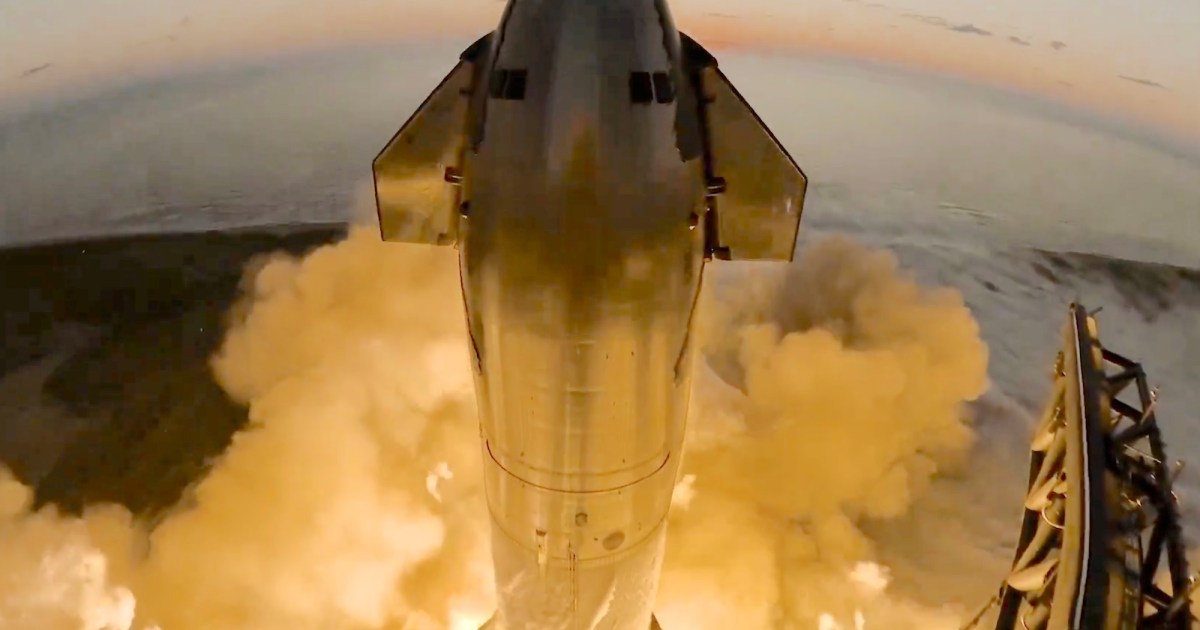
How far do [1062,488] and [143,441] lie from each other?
13952mm

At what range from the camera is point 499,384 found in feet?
18.0

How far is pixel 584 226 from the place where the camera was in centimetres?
466

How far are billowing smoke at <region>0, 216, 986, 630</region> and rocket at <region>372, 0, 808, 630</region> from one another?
6702mm

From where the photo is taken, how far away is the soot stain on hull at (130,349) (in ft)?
45.2

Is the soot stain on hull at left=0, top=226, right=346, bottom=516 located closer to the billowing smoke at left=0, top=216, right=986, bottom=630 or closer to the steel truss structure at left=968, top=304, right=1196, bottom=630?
the billowing smoke at left=0, top=216, right=986, bottom=630

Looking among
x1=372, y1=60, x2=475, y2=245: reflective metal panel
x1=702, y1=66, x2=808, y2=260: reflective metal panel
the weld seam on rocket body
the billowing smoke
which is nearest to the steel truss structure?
the weld seam on rocket body

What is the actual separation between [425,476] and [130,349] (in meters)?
6.04

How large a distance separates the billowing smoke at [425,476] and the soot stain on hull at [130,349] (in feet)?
1.89

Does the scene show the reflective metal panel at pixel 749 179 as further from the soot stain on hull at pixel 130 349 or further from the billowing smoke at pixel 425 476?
the soot stain on hull at pixel 130 349

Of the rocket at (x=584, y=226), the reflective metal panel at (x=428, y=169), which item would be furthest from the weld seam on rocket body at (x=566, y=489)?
the reflective metal panel at (x=428, y=169)

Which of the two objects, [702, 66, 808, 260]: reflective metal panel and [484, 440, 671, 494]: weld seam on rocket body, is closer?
[702, 66, 808, 260]: reflective metal panel

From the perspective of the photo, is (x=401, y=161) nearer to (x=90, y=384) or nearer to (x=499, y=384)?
(x=499, y=384)

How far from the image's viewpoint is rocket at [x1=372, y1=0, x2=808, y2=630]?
4605 mm

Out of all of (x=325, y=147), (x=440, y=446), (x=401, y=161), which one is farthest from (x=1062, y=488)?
(x=325, y=147)
